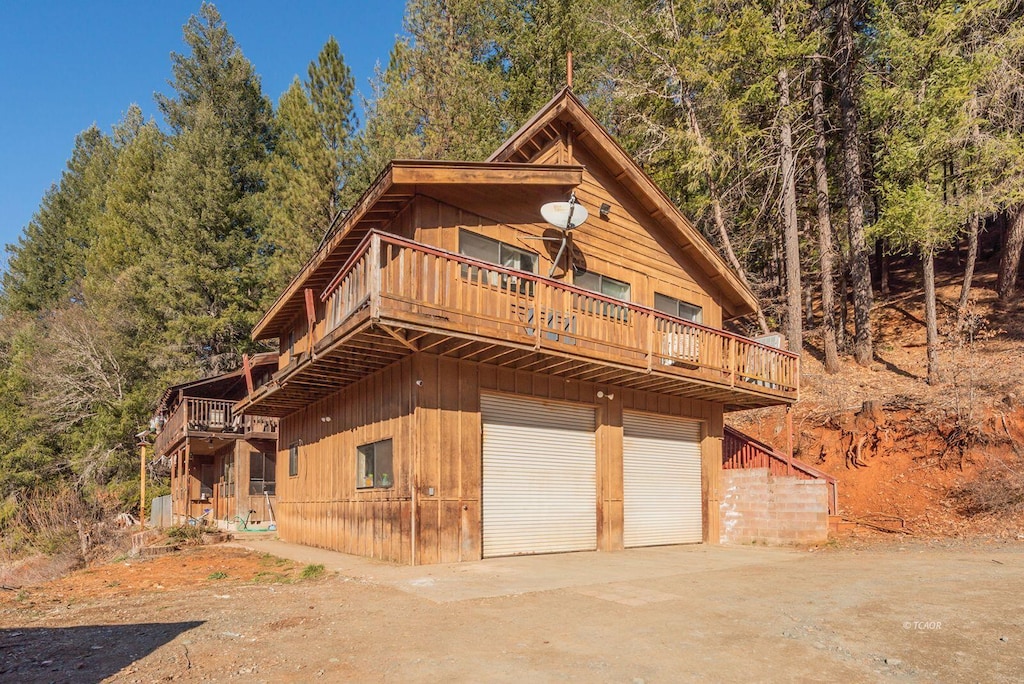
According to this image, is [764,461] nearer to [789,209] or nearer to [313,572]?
[789,209]

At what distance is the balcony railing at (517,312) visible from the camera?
377 inches

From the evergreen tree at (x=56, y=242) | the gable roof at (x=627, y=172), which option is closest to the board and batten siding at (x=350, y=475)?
the gable roof at (x=627, y=172)

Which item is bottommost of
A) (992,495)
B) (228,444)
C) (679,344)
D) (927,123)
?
(992,495)

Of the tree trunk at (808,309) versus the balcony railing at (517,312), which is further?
the tree trunk at (808,309)

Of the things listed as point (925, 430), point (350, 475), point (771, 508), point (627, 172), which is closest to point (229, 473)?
point (350, 475)

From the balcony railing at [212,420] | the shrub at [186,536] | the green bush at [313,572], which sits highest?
the balcony railing at [212,420]

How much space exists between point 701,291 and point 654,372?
5076mm

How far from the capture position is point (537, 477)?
1259 centimetres

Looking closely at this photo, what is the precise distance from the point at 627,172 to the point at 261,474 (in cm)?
1767

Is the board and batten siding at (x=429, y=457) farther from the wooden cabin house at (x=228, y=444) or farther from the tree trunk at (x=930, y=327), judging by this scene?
the tree trunk at (x=930, y=327)

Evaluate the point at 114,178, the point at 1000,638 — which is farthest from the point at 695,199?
the point at 114,178

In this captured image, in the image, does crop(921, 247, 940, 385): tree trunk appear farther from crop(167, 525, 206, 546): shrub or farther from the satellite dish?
crop(167, 525, 206, 546): shrub

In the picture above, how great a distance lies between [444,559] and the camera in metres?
10.8

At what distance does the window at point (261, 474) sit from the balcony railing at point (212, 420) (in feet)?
3.67
